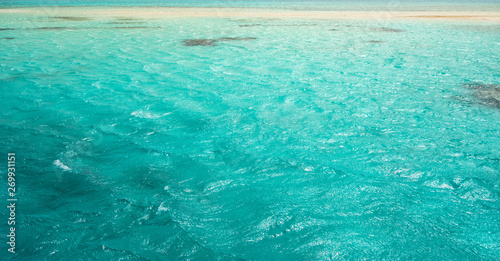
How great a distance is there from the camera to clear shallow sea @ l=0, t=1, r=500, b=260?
13.3 feet

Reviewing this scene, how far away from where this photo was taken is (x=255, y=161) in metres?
5.87

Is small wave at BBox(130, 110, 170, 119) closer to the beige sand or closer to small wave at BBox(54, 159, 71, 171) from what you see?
small wave at BBox(54, 159, 71, 171)

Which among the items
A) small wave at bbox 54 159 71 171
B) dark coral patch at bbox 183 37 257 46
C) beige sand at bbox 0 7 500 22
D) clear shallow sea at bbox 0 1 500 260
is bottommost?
clear shallow sea at bbox 0 1 500 260

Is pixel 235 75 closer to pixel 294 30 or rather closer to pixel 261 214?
pixel 261 214

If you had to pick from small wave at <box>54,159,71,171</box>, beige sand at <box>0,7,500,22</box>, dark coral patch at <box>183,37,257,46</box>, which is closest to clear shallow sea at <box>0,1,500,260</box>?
small wave at <box>54,159,71,171</box>

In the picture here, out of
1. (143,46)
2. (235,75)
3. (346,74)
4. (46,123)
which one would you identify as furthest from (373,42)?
(46,123)

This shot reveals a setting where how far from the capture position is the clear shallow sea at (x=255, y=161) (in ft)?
13.3

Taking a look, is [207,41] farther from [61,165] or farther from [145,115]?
[61,165]

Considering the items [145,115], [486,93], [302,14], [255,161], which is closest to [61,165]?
[145,115]

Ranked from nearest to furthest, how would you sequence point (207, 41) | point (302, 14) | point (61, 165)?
point (61, 165) < point (207, 41) < point (302, 14)

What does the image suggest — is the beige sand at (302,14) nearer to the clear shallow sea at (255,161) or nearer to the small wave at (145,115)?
the clear shallow sea at (255,161)

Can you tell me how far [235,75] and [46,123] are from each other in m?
5.80

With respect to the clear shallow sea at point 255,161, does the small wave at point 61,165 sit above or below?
above

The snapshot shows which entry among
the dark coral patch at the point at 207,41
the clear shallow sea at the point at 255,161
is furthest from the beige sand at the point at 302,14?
the clear shallow sea at the point at 255,161
